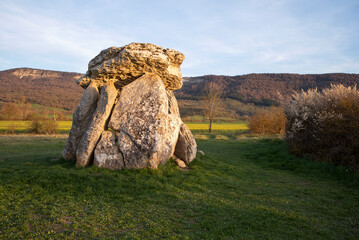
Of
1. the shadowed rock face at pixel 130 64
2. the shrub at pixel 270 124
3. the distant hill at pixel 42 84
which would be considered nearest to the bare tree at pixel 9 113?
the distant hill at pixel 42 84

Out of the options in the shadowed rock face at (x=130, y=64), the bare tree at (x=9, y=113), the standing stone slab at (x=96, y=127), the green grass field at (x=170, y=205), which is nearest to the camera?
the green grass field at (x=170, y=205)

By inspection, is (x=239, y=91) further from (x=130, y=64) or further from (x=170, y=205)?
(x=170, y=205)

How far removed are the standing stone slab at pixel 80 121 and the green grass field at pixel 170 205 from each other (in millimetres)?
555

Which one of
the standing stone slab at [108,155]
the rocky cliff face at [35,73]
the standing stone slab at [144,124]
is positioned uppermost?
the rocky cliff face at [35,73]

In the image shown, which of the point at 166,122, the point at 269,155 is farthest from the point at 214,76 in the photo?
the point at 166,122

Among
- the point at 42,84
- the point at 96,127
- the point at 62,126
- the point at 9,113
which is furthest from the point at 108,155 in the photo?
the point at 42,84

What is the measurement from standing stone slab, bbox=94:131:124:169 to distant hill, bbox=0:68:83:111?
84.6 metres

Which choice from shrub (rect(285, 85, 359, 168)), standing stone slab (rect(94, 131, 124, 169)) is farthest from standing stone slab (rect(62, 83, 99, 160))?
shrub (rect(285, 85, 359, 168))

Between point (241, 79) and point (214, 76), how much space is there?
1271cm

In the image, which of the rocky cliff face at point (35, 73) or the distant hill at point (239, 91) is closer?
the distant hill at point (239, 91)

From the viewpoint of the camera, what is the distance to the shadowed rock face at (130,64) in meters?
10.1

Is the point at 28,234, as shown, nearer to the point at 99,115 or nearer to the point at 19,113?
the point at 99,115

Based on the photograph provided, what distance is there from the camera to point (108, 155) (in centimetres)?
938

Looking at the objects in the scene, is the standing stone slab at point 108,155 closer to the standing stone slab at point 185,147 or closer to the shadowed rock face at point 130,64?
the shadowed rock face at point 130,64
